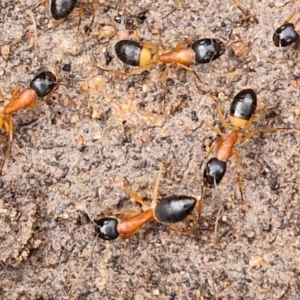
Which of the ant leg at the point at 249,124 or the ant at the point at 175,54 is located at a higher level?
the ant at the point at 175,54

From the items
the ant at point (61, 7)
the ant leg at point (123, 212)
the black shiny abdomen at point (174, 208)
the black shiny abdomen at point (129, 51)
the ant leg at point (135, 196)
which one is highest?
Answer: the ant at point (61, 7)

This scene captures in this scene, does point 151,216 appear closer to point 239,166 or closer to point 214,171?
point 214,171

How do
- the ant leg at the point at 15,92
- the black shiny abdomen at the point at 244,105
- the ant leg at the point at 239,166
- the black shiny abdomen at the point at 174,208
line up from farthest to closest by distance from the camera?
1. the ant leg at the point at 15,92
2. the ant leg at the point at 239,166
3. the black shiny abdomen at the point at 244,105
4. the black shiny abdomen at the point at 174,208

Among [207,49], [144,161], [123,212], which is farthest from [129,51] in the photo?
[123,212]

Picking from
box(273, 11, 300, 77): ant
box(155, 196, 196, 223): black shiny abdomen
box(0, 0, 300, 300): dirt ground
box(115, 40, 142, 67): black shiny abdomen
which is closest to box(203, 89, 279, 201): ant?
box(0, 0, 300, 300): dirt ground

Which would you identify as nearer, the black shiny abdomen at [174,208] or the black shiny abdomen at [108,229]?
the black shiny abdomen at [174,208]

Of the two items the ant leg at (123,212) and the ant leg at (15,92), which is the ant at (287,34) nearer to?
the ant leg at (123,212)

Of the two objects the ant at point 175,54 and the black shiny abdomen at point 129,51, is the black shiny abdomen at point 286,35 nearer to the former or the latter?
the ant at point 175,54

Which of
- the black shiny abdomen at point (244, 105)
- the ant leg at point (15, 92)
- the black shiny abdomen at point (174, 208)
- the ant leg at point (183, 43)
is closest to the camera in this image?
the black shiny abdomen at point (174, 208)

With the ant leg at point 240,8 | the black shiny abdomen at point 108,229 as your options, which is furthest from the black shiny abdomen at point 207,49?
the black shiny abdomen at point 108,229
